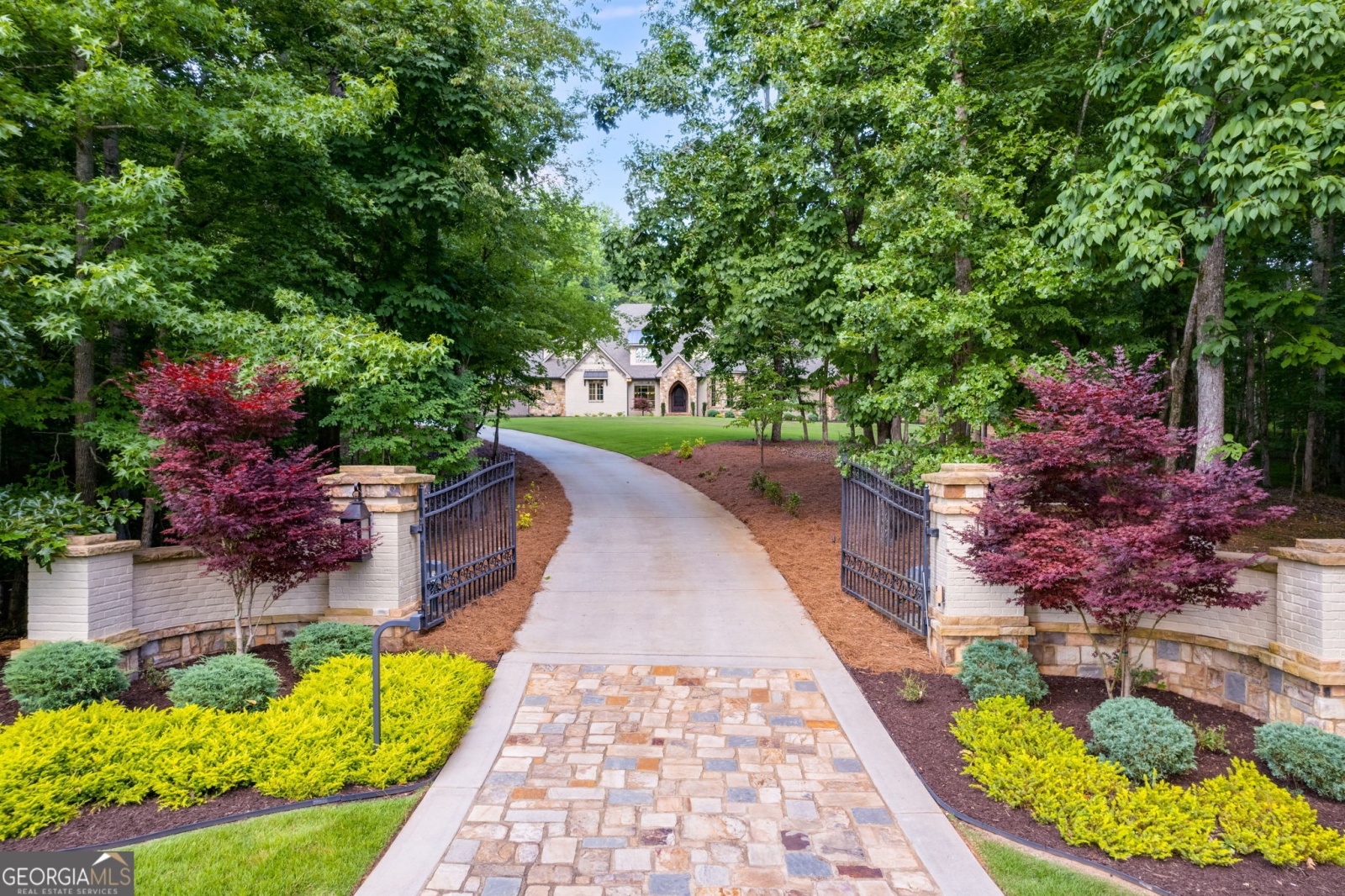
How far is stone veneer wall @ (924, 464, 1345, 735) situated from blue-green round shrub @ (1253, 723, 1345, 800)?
54 cm

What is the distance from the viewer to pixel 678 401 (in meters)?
51.7

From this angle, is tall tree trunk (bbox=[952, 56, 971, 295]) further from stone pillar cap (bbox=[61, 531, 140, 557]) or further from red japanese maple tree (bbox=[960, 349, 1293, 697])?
stone pillar cap (bbox=[61, 531, 140, 557])

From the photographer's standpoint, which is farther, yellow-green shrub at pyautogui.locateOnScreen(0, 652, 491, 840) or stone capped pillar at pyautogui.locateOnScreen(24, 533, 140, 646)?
stone capped pillar at pyautogui.locateOnScreen(24, 533, 140, 646)

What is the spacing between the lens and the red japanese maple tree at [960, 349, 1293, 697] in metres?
5.28

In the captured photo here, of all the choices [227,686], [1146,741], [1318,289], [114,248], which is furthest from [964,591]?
[1318,289]

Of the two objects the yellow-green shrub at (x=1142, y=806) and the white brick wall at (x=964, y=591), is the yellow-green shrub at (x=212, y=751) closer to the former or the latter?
the yellow-green shrub at (x=1142, y=806)

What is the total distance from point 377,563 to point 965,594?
6159 mm

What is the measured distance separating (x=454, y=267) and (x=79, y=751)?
9765 mm

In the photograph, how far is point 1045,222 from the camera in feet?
27.4

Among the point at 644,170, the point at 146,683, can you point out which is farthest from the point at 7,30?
the point at 644,170

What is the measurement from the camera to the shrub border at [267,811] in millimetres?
4219

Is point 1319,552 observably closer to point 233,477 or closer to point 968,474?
point 968,474

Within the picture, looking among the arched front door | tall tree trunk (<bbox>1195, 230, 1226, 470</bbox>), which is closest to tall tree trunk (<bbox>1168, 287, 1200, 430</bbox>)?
tall tree trunk (<bbox>1195, 230, 1226, 470</bbox>)

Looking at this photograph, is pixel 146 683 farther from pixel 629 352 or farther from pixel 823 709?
pixel 629 352
